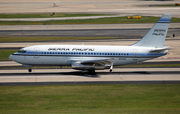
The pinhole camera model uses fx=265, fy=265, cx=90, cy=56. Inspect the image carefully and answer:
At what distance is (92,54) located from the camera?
124 feet

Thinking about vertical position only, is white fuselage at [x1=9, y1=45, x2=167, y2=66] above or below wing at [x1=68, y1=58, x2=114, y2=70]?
above

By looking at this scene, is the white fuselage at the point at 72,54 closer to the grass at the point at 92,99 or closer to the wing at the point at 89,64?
the wing at the point at 89,64

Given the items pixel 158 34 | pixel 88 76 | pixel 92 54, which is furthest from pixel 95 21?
pixel 88 76

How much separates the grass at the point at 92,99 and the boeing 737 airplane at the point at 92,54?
5509 millimetres

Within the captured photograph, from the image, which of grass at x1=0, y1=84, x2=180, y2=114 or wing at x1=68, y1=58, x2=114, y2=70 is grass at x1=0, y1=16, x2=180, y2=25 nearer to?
wing at x1=68, y1=58, x2=114, y2=70

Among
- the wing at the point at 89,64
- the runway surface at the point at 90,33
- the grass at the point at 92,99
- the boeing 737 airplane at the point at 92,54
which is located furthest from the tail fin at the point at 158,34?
the runway surface at the point at 90,33

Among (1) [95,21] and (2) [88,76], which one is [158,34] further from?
(1) [95,21]

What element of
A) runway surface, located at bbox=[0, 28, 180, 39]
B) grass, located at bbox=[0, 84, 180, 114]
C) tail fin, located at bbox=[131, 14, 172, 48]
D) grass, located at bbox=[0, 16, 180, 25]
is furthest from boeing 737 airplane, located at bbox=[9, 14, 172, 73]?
grass, located at bbox=[0, 16, 180, 25]

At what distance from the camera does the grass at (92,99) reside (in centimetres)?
2505

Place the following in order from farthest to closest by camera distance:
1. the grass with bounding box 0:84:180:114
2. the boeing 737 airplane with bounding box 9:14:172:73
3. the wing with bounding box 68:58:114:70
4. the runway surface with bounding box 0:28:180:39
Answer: the runway surface with bounding box 0:28:180:39, the boeing 737 airplane with bounding box 9:14:172:73, the wing with bounding box 68:58:114:70, the grass with bounding box 0:84:180:114

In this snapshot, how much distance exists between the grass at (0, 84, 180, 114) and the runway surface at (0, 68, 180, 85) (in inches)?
90.0

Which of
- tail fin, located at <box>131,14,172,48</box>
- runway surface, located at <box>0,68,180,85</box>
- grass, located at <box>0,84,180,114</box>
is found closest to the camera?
grass, located at <box>0,84,180,114</box>

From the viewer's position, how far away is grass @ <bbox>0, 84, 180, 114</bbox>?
25.0 meters

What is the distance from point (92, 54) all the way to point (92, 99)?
11047 millimetres
